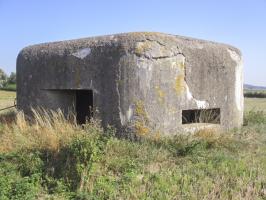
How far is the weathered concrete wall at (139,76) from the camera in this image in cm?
642

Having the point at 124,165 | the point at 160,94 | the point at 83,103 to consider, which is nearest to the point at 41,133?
the point at 124,165

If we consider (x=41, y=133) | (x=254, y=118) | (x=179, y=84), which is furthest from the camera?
(x=254, y=118)

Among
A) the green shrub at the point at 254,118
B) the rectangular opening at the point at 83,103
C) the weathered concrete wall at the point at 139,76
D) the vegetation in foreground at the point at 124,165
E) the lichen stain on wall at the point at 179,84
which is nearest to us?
the vegetation in foreground at the point at 124,165

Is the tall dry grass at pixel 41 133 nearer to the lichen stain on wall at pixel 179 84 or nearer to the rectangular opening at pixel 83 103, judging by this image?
the rectangular opening at pixel 83 103

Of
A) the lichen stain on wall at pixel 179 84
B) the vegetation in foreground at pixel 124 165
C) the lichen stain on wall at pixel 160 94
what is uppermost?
the lichen stain on wall at pixel 179 84

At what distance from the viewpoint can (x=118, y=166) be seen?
540 centimetres

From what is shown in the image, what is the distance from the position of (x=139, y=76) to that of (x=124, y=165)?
1.57 m

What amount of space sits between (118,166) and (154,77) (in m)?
1.68

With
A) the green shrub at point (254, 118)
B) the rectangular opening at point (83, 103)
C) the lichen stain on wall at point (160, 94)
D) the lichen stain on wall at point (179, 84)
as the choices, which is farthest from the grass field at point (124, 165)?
the green shrub at point (254, 118)

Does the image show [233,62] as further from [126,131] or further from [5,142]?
[5,142]

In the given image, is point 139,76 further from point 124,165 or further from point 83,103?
point 83,103

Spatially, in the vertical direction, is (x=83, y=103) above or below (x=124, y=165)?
above

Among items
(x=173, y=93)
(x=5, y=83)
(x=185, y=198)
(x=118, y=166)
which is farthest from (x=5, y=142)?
(x=5, y=83)

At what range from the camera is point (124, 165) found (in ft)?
17.8
